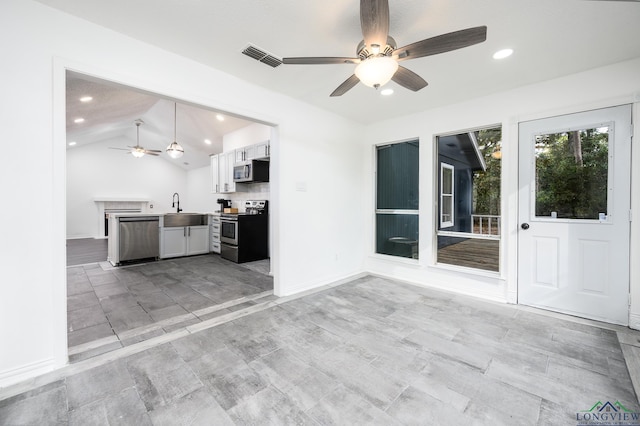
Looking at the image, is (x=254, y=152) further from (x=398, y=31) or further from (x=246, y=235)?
(x=398, y=31)

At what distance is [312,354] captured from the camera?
7.16 feet

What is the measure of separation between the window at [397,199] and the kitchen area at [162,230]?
2043 millimetres

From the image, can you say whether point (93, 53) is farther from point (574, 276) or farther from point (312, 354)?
point (574, 276)

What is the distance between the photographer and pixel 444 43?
174 cm

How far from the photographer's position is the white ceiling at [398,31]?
75.2 inches

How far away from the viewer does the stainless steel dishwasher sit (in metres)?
5.13

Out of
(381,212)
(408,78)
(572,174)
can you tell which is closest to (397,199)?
(381,212)

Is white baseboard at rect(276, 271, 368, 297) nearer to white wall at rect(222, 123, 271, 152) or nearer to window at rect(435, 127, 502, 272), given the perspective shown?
window at rect(435, 127, 502, 272)

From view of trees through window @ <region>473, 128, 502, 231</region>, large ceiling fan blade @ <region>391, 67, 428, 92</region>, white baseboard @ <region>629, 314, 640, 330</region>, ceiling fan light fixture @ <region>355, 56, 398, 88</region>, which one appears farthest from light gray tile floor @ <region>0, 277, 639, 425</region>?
large ceiling fan blade @ <region>391, 67, 428, 92</region>

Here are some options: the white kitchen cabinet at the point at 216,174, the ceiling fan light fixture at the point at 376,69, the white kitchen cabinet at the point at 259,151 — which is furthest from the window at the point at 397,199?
the white kitchen cabinet at the point at 216,174

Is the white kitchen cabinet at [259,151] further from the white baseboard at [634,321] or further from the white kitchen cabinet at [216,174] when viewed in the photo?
the white baseboard at [634,321]

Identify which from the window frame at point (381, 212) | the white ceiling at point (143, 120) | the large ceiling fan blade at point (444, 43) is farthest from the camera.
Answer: the white ceiling at point (143, 120)

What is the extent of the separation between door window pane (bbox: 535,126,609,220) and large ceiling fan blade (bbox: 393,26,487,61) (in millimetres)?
2096

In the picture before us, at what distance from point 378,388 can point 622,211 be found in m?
2.98
